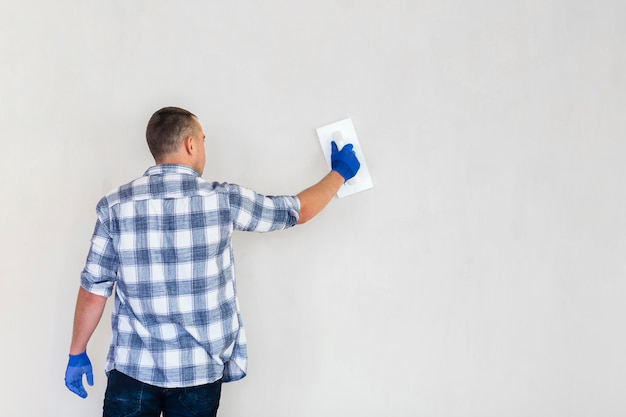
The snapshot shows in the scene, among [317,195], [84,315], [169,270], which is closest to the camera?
[169,270]

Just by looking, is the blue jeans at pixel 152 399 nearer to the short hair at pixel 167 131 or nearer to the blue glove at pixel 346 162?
the short hair at pixel 167 131

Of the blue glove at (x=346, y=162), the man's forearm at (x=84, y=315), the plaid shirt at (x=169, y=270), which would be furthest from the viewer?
the blue glove at (x=346, y=162)

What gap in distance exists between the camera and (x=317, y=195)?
5.23ft

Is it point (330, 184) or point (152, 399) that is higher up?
point (330, 184)

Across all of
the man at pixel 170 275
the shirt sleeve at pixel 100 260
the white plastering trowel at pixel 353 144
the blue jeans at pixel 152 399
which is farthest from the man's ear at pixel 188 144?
the blue jeans at pixel 152 399

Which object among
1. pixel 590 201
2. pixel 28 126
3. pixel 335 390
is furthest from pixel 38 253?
pixel 590 201

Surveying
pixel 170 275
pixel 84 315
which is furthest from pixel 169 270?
pixel 84 315

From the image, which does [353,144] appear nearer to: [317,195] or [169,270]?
[317,195]

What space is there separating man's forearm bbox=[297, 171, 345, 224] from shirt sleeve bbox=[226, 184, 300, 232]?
35mm

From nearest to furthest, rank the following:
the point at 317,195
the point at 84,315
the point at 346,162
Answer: the point at 84,315
the point at 317,195
the point at 346,162

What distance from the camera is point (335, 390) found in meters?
1.81

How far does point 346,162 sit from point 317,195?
0.17 m

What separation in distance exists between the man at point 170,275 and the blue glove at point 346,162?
266 mm

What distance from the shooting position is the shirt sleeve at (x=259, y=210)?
1.44 meters
